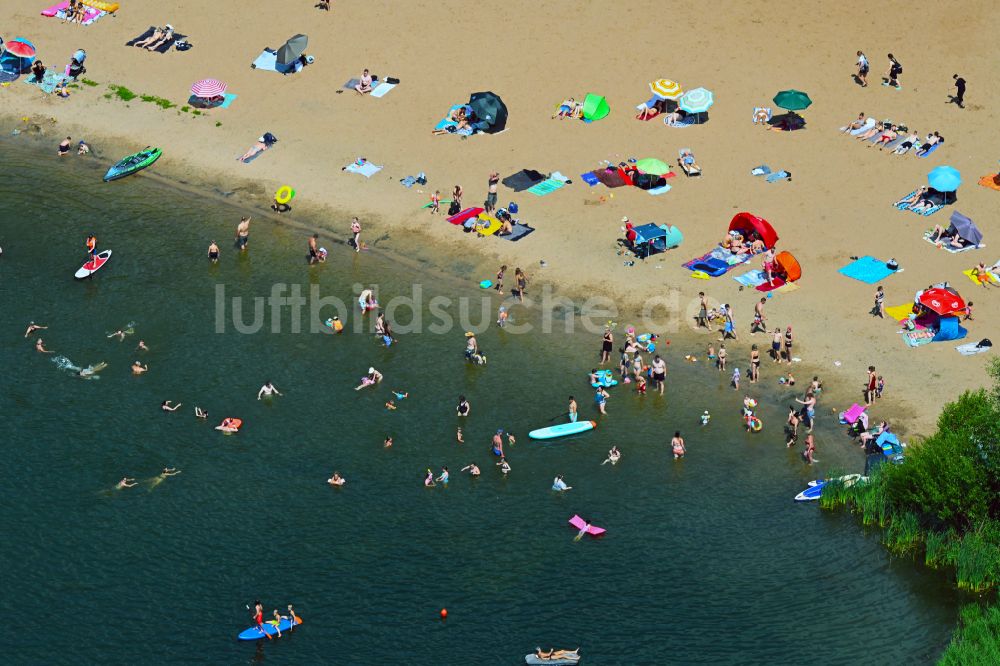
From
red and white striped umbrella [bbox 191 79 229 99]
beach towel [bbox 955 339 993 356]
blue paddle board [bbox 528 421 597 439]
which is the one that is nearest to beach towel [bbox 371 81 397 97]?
red and white striped umbrella [bbox 191 79 229 99]

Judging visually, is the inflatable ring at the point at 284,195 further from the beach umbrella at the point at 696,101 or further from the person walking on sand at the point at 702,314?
the person walking on sand at the point at 702,314

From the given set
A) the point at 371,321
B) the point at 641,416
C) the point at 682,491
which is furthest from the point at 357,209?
the point at 682,491

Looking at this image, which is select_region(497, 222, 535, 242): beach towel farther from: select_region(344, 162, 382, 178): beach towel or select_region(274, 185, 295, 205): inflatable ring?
select_region(274, 185, 295, 205): inflatable ring

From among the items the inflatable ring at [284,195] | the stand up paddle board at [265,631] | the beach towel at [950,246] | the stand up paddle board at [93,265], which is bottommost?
the stand up paddle board at [265,631]

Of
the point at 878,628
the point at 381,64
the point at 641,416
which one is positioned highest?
the point at 381,64

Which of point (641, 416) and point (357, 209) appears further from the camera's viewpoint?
point (357, 209)

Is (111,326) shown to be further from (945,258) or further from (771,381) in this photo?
(945,258)

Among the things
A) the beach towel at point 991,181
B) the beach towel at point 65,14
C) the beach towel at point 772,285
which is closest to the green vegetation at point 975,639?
the beach towel at point 772,285
